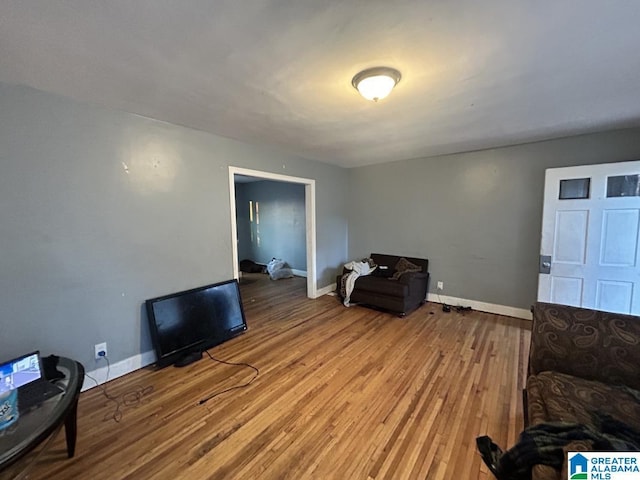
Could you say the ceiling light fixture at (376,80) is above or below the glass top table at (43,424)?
above

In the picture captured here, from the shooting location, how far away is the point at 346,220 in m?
5.34

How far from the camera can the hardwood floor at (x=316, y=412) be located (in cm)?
152

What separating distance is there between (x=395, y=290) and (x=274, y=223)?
3992mm

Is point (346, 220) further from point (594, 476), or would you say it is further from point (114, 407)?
point (594, 476)

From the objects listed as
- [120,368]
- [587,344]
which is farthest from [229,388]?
[587,344]

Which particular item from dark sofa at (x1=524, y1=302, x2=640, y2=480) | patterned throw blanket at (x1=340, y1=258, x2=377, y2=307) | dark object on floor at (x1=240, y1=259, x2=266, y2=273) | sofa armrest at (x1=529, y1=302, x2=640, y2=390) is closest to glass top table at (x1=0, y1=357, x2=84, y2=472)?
dark sofa at (x1=524, y1=302, x2=640, y2=480)

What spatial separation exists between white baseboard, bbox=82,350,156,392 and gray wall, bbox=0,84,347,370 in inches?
2.3

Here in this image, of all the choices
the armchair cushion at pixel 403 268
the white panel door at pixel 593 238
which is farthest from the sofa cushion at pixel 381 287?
the white panel door at pixel 593 238

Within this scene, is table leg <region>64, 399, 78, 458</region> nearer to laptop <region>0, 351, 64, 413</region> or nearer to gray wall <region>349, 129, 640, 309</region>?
laptop <region>0, 351, 64, 413</region>

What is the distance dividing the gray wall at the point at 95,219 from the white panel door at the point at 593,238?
12.8 ft

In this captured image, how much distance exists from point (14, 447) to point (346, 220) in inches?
188

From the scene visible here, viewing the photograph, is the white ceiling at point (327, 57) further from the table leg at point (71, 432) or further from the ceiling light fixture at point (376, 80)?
the table leg at point (71, 432)

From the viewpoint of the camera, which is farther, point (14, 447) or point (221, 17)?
point (221, 17)

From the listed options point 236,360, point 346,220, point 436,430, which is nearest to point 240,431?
point 236,360
